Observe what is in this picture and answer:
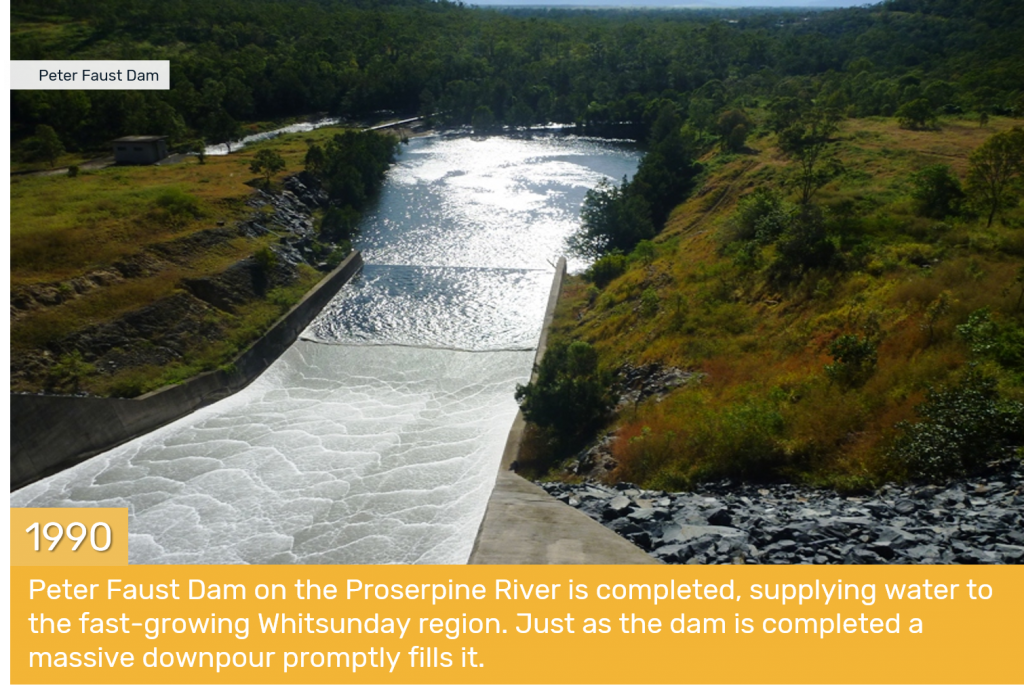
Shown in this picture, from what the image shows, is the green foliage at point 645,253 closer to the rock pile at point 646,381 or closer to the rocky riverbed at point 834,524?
the rock pile at point 646,381

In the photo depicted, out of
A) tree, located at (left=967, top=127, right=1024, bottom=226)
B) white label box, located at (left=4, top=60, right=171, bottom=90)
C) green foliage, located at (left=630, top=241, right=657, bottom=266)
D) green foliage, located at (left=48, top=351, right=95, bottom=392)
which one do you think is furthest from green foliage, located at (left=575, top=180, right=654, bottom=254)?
green foliage, located at (left=48, top=351, right=95, bottom=392)

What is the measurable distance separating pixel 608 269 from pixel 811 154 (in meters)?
11.6

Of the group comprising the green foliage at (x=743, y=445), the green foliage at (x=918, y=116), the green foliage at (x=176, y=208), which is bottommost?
the green foliage at (x=743, y=445)

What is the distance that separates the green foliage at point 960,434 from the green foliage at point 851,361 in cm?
292

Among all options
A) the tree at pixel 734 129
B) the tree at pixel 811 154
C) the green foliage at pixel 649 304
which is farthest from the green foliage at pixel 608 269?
the tree at pixel 734 129

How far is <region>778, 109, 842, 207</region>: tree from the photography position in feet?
113

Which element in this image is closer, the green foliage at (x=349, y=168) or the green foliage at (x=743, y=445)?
the green foliage at (x=743, y=445)

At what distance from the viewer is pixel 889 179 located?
35688 millimetres

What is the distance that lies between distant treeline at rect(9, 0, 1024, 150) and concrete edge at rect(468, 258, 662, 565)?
171 ft

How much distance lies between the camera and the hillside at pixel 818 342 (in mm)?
15703

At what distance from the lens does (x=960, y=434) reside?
570 inches

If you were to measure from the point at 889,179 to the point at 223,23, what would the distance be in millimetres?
100119

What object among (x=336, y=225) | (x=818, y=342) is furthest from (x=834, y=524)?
(x=336, y=225)

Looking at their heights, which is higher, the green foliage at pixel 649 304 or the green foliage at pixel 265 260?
the green foliage at pixel 649 304
